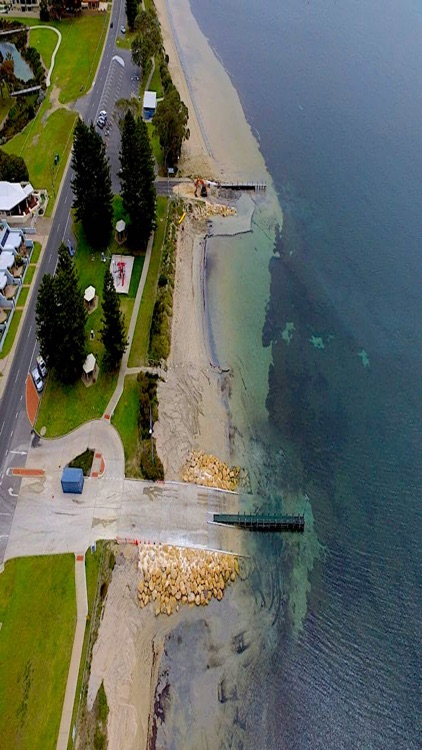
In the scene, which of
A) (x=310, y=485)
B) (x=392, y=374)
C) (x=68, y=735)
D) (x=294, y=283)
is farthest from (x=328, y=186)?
(x=68, y=735)

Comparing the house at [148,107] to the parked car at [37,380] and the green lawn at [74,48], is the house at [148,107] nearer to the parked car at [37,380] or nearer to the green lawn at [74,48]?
the green lawn at [74,48]

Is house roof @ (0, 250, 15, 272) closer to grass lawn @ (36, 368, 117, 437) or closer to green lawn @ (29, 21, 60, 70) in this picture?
grass lawn @ (36, 368, 117, 437)

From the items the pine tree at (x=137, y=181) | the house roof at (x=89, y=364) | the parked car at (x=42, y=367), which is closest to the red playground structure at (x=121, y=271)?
the pine tree at (x=137, y=181)

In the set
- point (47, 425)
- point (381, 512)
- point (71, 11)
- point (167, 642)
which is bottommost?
point (167, 642)

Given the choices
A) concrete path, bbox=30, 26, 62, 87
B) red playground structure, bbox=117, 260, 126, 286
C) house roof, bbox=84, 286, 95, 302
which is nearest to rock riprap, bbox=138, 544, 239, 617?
house roof, bbox=84, 286, 95, 302

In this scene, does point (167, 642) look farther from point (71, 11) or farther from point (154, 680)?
point (71, 11)
